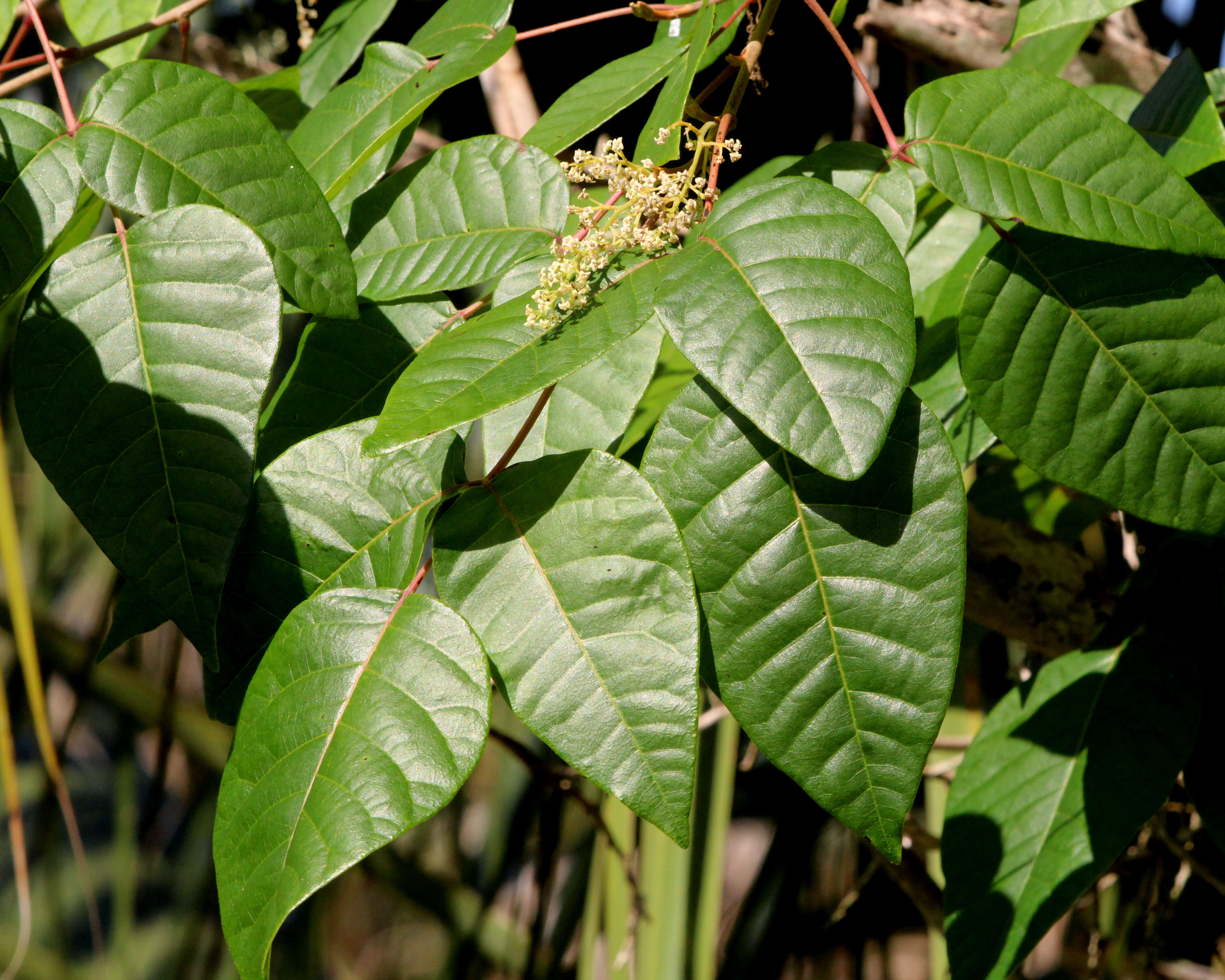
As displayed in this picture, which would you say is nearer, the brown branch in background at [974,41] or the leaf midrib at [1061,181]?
the leaf midrib at [1061,181]

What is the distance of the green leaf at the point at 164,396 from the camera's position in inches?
18.8

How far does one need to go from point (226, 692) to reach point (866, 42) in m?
1.09

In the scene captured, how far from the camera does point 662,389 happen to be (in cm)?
69

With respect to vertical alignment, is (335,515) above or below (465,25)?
below

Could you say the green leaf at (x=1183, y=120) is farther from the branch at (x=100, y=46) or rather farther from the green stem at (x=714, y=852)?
the green stem at (x=714, y=852)

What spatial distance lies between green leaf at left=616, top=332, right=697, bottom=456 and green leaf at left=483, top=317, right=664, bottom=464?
0.10 meters

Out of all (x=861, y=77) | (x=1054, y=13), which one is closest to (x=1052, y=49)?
(x=1054, y=13)

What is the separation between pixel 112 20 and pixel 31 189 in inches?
15.1

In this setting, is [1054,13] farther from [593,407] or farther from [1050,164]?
[593,407]

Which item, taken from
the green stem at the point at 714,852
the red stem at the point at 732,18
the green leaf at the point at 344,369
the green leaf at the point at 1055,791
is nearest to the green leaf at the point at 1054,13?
the red stem at the point at 732,18

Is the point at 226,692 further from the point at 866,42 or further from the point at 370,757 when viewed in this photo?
the point at 866,42

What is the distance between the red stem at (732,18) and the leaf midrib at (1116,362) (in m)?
0.25

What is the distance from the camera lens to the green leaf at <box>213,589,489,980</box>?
1.35ft

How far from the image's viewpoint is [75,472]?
486mm
